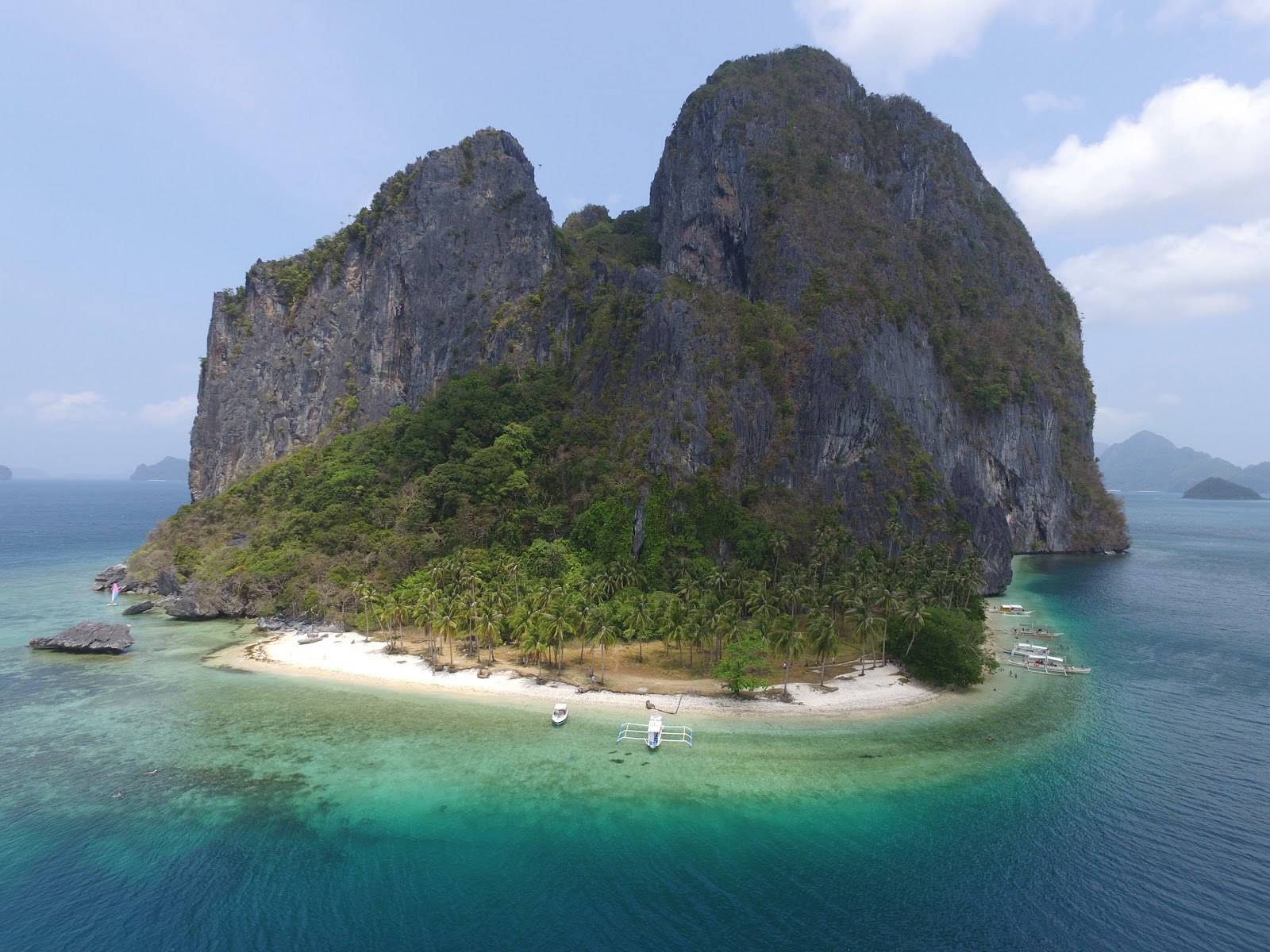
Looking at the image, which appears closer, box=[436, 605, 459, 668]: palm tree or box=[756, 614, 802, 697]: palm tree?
box=[756, 614, 802, 697]: palm tree

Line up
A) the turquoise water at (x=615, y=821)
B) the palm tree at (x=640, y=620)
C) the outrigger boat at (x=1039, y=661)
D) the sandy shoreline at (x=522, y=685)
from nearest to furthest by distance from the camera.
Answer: the turquoise water at (x=615, y=821), the sandy shoreline at (x=522, y=685), the outrigger boat at (x=1039, y=661), the palm tree at (x=640, y=620)

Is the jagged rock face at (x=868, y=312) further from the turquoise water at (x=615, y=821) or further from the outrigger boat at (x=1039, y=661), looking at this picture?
the turquoise water at (x=615, y=821)

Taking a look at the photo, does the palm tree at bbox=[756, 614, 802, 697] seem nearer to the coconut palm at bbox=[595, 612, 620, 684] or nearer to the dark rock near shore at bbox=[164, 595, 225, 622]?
the coconut palm at bbox=[595, 612, 620, 684]

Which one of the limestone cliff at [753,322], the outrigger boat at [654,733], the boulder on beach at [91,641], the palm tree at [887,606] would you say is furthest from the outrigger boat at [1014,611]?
the boulder on beach at [91,641]

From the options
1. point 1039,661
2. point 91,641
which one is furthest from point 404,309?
point 1039,661

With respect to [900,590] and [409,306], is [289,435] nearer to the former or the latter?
[409,306]

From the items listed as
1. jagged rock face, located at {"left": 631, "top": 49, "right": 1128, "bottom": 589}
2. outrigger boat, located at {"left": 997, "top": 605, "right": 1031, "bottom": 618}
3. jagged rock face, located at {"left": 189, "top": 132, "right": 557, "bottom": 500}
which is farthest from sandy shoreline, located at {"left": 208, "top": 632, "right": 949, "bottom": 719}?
jagged rock face, located at {"left": 189, "top": 132, "right": 557, "bottom": 500}

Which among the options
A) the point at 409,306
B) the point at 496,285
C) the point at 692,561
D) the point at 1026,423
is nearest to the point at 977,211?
the point at 1026,423
